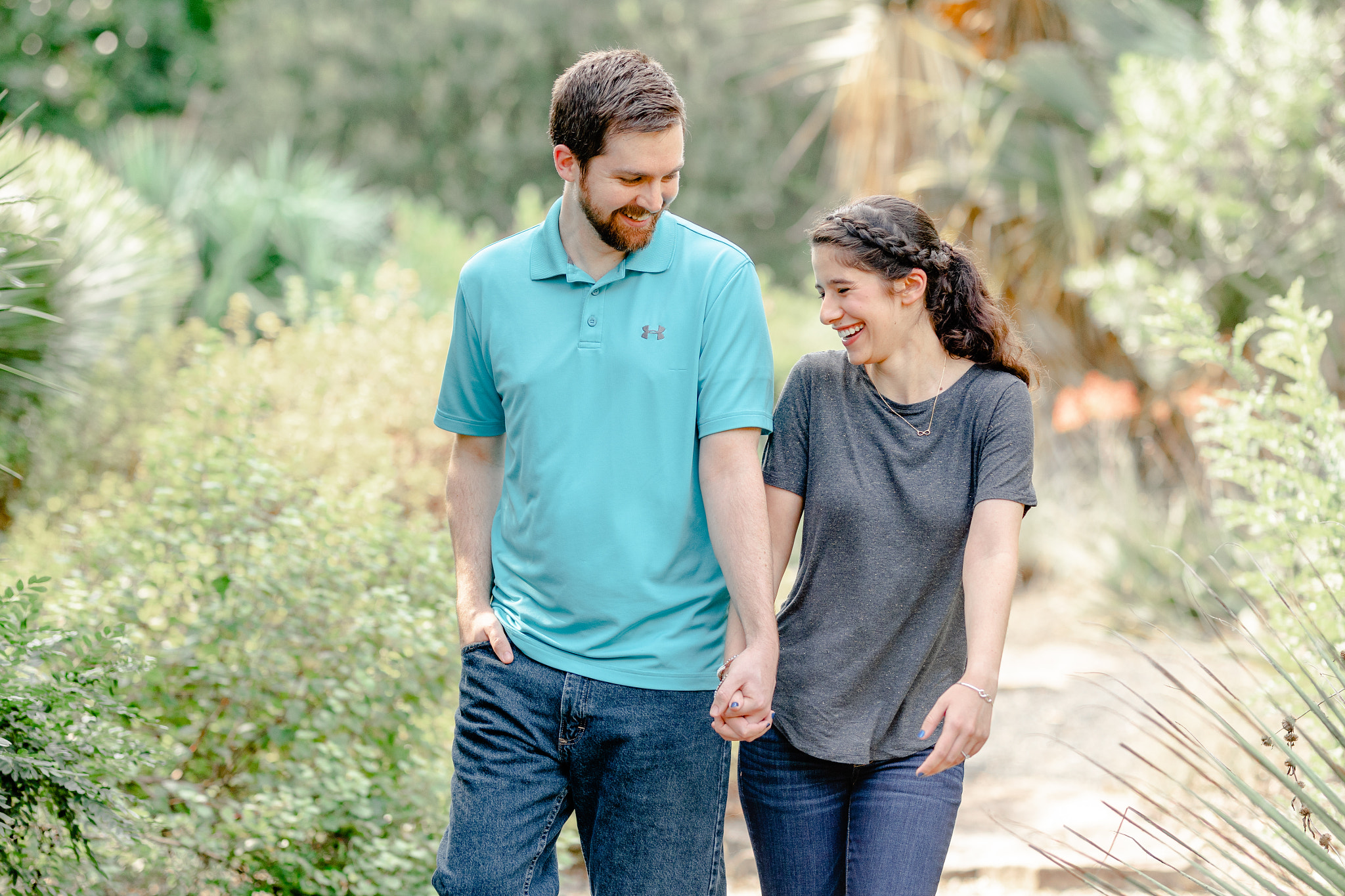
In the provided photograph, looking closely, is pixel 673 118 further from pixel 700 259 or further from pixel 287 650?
pixel 287 650

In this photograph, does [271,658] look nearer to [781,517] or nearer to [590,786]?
[590,786]

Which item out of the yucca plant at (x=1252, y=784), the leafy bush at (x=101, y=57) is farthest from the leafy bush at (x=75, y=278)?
the leafy bush at (x=101, y=57)

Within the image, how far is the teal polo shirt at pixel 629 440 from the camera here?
2188 millimetres

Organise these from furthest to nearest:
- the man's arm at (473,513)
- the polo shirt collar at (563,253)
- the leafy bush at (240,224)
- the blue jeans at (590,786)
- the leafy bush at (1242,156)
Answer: the leafy bush at (240,224)
the leafy bush at (1242,156)
the man's arm at (473,513)
the polo shirt collar at (563,253)
the blue jeans at (590,786)

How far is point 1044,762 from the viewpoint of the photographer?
17.5 ft

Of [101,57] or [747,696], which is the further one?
[101,57]

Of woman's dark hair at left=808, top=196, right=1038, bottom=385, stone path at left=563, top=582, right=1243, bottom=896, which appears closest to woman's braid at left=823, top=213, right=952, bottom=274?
woman's dark hair at left=808, top=196, right=1038, bottom=385

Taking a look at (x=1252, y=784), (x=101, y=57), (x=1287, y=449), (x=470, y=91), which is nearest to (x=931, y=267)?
(x=1287, y=449)

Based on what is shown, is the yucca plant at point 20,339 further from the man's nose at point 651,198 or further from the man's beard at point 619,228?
the man's nose at point 651,198

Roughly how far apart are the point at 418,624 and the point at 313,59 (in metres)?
18.1

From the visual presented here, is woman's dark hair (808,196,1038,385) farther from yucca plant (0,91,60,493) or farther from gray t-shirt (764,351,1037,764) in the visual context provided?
yucca plant (0,91,60,493)

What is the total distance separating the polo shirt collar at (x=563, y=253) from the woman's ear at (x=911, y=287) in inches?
17.8

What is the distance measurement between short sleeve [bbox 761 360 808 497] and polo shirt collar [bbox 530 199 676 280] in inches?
14.0

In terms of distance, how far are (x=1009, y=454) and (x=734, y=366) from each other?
1.77 ft
